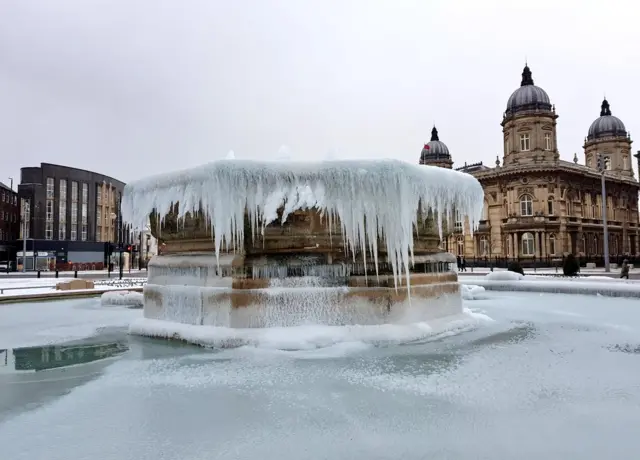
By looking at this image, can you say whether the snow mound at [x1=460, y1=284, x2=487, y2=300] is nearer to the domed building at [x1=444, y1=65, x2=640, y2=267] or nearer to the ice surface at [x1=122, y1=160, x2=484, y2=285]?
the ice surface at [x1=122, y1=160, x2=484, y2=285]

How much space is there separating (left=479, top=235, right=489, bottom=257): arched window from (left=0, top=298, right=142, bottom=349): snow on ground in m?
46.7

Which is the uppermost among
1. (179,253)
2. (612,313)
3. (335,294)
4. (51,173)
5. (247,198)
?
(51,173)

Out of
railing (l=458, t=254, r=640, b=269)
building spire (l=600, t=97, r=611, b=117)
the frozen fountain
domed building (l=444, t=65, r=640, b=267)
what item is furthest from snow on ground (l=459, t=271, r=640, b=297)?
building spire (l=600, t=97, r=611, b=117)

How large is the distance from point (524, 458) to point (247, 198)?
5.38m

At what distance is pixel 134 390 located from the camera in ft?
15.4

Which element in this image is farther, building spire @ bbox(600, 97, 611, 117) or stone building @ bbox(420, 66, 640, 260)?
building spire @ bbox(600, 97, 611, 117)

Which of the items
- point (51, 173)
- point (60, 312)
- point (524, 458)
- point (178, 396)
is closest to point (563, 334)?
point (524, 458)

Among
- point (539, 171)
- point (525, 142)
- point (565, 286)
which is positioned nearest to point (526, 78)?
point (525, 142)

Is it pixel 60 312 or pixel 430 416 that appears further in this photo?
pixel 60 312

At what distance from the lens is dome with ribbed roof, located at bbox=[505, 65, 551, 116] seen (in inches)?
2008

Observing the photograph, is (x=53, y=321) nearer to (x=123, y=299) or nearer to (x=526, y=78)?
(x=123, y=299)

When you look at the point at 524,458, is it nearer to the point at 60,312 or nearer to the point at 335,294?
the point at 335,294

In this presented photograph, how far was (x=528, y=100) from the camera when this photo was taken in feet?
169

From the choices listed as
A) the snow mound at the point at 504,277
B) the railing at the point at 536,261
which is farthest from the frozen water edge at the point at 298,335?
the railing at the point at 536,261
